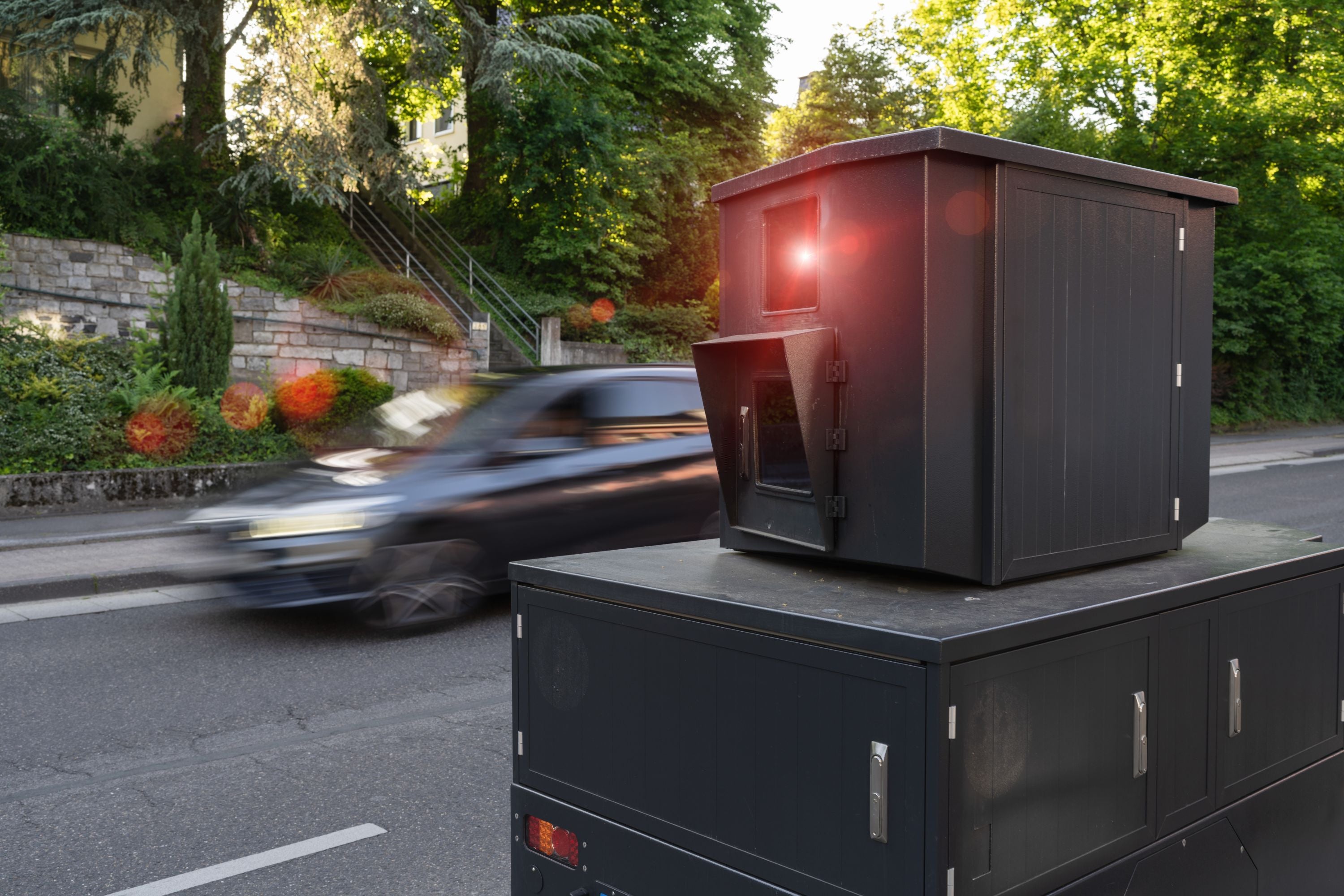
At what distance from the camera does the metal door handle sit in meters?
2.33

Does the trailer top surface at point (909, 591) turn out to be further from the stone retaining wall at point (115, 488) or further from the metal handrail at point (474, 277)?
the metal handrail at point (474, 277)

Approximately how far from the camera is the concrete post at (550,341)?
21.7 metres

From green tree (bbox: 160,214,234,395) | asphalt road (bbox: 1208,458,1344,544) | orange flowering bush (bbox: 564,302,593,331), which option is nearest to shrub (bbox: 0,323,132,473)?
green tree (bbox: 160,214,234,395)

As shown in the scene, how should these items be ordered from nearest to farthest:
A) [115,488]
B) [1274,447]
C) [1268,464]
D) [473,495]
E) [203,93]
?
[473,495] → [115,488] → [1268,464] → [203,93] → [1274,447]

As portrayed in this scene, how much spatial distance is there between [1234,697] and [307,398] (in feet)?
49.8

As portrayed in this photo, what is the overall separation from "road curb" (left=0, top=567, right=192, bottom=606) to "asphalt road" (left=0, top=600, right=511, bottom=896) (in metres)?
0.88

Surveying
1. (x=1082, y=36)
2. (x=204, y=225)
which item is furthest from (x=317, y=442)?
(x=1082, y=36)

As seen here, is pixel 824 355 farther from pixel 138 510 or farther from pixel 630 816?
pixel 138 510

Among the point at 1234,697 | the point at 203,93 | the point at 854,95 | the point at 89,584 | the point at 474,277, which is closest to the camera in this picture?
the point at 1234,697

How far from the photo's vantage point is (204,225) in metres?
21.4

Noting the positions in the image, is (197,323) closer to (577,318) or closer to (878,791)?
(577,318)

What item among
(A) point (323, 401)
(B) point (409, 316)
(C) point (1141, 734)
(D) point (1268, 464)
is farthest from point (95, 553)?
(D) point (1268, 464)

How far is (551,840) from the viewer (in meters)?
2.73

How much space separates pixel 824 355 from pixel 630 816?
3.76 ft
